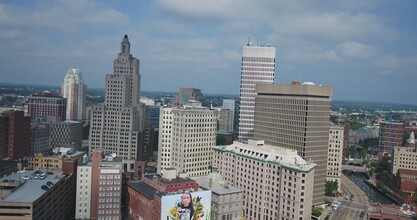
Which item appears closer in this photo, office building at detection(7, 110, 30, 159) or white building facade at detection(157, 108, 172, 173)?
white building facade at detection(157, 108, 172, 173)

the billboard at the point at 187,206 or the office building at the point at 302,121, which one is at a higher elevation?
the office building at the point at 302,121

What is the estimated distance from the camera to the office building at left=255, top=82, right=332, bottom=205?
122312 mm

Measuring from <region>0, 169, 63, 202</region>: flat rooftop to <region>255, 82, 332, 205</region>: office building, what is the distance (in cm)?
6610

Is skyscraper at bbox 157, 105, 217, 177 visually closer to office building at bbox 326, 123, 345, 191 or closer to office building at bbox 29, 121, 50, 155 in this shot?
office building at bbox 326, 123, 345, 191

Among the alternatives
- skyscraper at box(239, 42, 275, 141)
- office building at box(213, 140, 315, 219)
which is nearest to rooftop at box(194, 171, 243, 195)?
office building at box(213, 140, 315, 219)

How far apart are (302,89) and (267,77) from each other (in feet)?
152

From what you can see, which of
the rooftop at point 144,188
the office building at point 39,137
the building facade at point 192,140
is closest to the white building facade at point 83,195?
the rooftop at point 144,188

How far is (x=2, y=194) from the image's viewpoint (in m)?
86.0

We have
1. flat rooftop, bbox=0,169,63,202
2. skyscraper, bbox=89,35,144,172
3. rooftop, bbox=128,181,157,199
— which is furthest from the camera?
skyscraper, bbox=89,35,144,172

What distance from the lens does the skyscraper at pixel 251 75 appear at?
16938cm

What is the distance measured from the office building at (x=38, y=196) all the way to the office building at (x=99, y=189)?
16.5 ft

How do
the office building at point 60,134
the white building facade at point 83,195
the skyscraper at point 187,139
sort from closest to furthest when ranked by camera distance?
the white building facade at point 83,195 → the skyscraper at point 187,139 → the office building at point 60,134

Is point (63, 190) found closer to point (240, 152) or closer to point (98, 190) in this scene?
point (98, 190)

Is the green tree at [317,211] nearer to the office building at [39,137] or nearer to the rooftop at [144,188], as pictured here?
the rooftop at [144,188]
